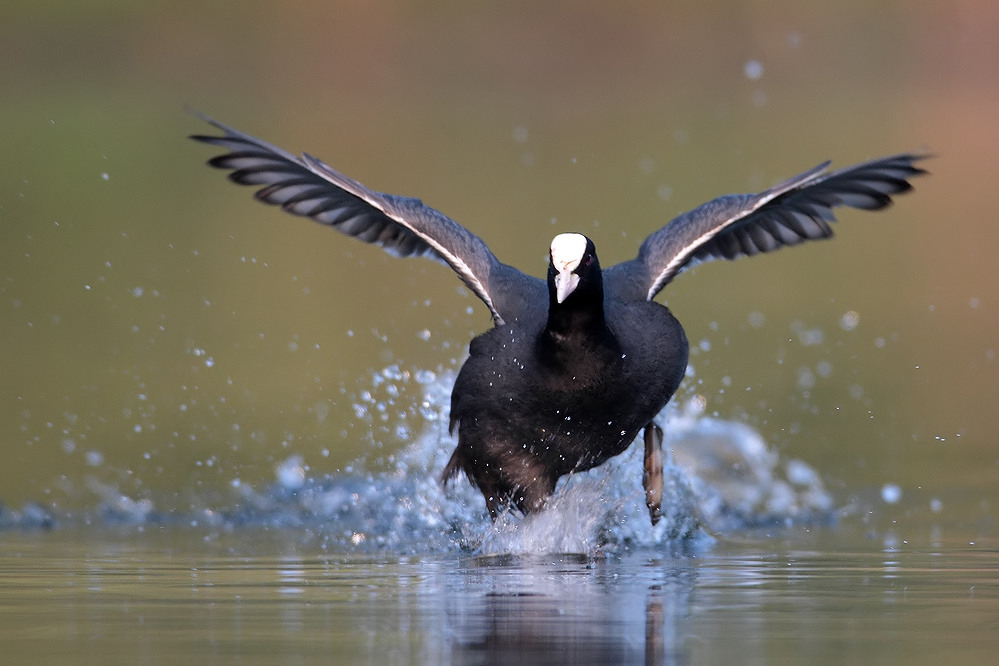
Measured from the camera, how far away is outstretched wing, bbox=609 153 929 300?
23.8ft

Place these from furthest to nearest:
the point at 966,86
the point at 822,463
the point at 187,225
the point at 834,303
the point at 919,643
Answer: the point at 966,86
the point at 187,225
the point at 834,303
the point at 822,463
the point at 919,643

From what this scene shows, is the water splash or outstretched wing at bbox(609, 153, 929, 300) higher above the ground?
outstretched wing at bbox(609, 153, 929, 300)

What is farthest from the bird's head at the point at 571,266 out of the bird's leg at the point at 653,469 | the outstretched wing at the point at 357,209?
the bird's leg at the point at 653,469

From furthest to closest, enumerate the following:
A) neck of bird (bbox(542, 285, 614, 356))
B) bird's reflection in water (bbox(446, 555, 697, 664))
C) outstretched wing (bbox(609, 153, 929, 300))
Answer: outstretched wing (bbox(609, 153, 929, 300)), neck of bird (bbox(542, 285, 614, 356)), bird's reflection in water (bbox(446, 555, 697, 664))

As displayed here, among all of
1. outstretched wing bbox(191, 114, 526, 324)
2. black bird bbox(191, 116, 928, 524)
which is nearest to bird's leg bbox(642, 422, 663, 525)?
black bird bbox(191, 116, 928, 524)

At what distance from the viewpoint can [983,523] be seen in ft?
22.8

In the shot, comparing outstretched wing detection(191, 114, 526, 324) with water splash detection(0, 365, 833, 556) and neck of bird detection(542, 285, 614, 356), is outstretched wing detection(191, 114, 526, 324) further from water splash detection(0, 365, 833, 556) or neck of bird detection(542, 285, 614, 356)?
water splash detection(0, 365, 833, 556)

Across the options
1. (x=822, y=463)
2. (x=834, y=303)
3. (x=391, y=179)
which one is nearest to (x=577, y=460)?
(x=822, y=463)

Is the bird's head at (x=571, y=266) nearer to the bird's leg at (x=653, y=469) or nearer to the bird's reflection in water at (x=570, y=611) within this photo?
the bird's reflection in water at (x=570, y=611)

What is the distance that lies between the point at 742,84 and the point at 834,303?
1982 centimetres

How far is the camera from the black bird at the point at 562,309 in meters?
6.54

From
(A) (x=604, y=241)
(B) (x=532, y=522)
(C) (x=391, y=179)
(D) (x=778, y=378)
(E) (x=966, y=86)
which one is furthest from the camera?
(E) (x=966, y=86)

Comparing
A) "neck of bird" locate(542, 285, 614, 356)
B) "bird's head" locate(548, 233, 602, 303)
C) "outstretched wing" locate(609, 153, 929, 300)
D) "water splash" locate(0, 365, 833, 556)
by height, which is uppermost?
"outstretched wing" locate(609, 153, 929, 300)

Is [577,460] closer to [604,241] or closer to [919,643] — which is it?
[919,643]
